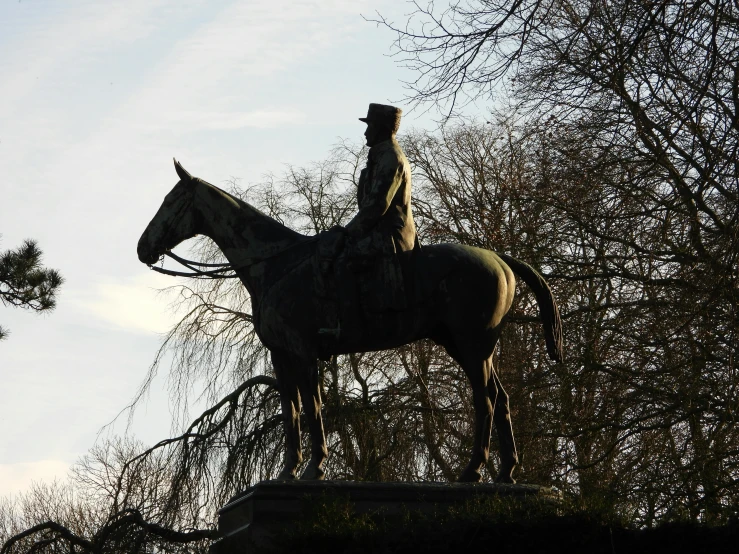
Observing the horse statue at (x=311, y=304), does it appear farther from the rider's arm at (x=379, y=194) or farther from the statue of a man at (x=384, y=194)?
the rider's arm at (x=379, y=194)

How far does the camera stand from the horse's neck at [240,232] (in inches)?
388

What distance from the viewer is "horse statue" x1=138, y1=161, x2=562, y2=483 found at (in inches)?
380

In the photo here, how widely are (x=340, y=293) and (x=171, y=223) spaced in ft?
4.65

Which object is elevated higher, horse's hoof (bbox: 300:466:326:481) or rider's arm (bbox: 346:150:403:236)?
rider's arm (bbox: 346:150:403:236)

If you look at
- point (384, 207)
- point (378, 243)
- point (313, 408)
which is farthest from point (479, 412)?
point (384, 207)

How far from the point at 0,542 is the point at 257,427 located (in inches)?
316

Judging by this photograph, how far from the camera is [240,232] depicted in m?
9.91

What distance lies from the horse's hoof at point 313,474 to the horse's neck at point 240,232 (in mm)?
1392

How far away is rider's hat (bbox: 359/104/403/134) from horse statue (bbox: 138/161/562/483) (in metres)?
0.98

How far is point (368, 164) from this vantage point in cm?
985

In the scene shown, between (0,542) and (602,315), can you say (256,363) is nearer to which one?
(602,315)

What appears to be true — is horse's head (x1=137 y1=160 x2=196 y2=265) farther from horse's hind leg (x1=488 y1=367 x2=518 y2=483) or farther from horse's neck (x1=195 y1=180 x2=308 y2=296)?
horse's hind leg (x1=488 y1=367 x2=518 y2=483)

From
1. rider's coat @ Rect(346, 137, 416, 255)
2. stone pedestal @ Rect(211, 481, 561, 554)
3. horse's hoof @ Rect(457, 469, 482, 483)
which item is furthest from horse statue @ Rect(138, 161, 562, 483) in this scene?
stone pedestal @ Rect(211, 481, 561, 554)

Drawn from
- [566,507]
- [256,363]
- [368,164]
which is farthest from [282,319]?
[256,363]
